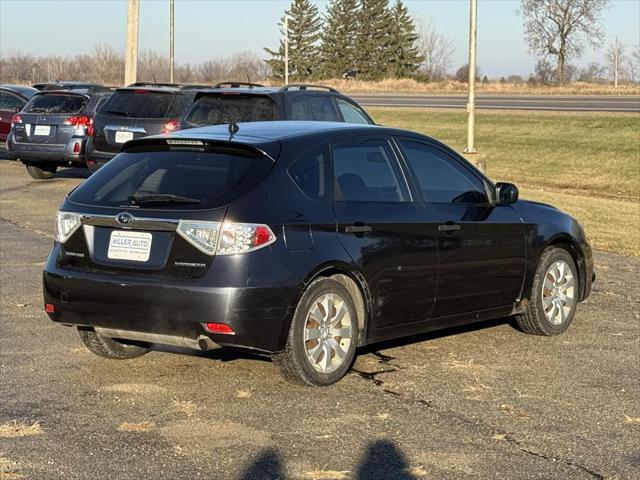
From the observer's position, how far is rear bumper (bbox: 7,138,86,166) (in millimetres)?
20125

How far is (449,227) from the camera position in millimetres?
7645

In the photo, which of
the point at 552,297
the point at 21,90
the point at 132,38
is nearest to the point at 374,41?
the point at 132,38

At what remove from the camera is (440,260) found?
7543 mm

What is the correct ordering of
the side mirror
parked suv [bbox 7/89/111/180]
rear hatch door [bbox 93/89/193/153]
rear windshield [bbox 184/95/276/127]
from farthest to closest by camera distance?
parked suv [bbox 7/89/111/180] → rear hatch door [bbox 93/89/193/153] → rear windshield [bbox 184/95/276/127] → the side mirror

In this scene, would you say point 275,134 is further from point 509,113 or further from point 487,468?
point 509,113

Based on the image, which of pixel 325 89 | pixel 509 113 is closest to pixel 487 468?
pixel 325 89

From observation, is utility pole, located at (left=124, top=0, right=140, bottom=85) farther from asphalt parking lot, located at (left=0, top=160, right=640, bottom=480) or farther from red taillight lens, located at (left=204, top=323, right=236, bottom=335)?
red taillight lens, located at (left=204, top=323, right=236, bottom=335)

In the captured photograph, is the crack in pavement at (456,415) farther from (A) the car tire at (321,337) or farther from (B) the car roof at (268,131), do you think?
(B) the car roof at (268,131)

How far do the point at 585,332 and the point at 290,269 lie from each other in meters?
3.19

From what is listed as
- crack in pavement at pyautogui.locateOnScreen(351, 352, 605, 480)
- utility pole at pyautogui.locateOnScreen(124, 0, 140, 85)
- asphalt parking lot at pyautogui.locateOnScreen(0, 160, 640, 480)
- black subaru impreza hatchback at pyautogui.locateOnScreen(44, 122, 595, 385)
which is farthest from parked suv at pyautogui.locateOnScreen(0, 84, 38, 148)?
crack in pavement at pyautogui.locateOnScreen(351, 352, 605, 480)

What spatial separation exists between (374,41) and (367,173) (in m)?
85.7

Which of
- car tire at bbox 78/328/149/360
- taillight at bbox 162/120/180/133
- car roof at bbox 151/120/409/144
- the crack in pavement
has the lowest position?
the crack in pavement

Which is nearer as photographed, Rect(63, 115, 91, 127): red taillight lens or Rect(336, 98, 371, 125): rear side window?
Rect(336, 98, 371, 125): rear side window

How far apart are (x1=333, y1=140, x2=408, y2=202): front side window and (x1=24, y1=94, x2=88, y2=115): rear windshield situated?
14.2 metres
